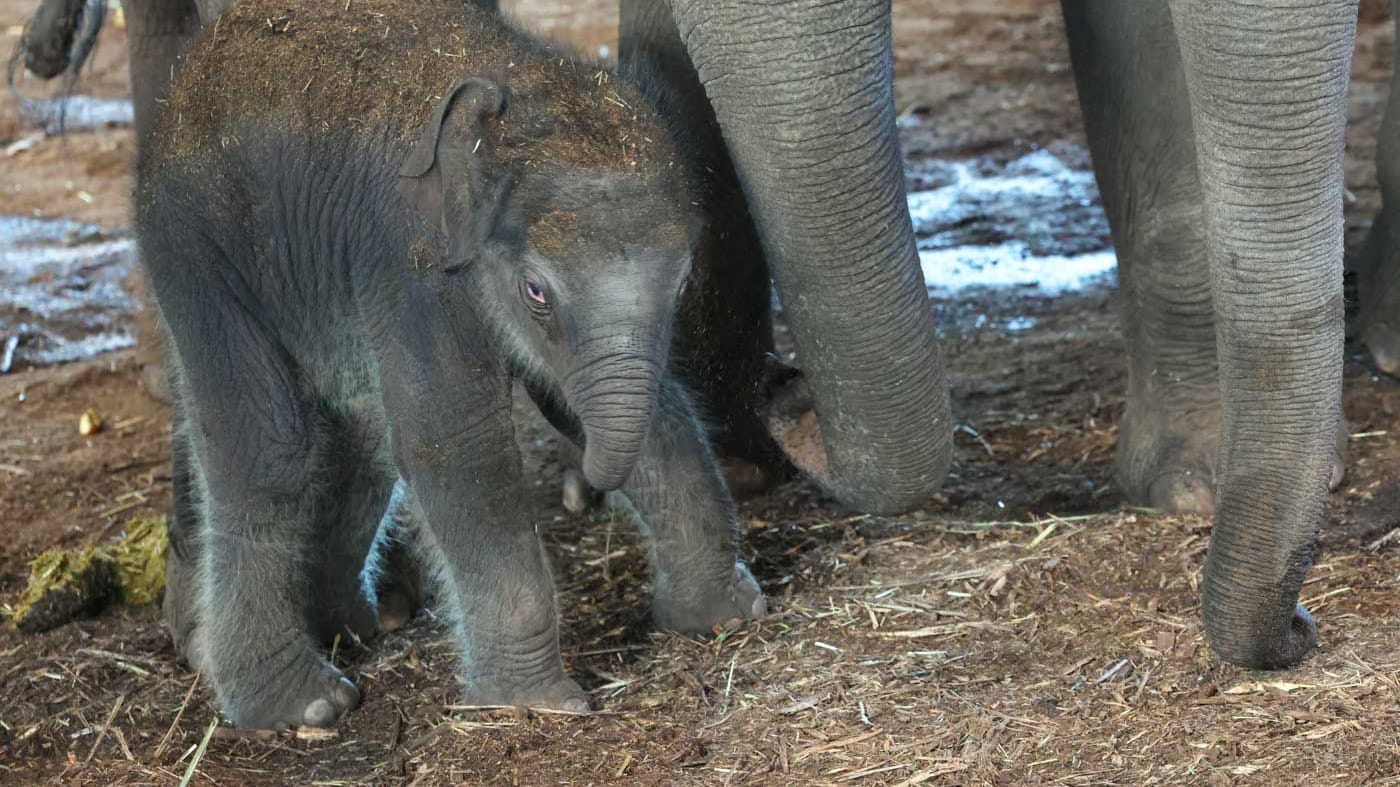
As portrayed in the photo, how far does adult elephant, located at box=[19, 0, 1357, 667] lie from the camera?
2.99 m

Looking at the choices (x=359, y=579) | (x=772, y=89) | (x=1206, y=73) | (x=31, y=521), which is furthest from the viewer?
(x=31, y=521)

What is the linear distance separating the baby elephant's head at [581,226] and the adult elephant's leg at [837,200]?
18 centimetres

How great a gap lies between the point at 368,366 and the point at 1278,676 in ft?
6.13

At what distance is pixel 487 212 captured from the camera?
3465 millimetres

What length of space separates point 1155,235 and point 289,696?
7.20 ft

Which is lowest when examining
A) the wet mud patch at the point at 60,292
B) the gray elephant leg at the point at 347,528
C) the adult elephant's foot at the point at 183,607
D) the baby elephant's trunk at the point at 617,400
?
the wet mud patch at the point at 60,292

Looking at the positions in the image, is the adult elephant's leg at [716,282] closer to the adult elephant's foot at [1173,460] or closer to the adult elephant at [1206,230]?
the adult elephant at [1206,230]

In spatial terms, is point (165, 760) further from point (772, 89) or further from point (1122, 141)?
point (1122, 141)

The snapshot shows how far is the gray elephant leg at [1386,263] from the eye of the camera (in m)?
5.24

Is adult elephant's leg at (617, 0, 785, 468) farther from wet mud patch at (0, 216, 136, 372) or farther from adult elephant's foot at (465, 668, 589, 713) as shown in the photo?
wet mud patch at (0, 216, 136, 372)

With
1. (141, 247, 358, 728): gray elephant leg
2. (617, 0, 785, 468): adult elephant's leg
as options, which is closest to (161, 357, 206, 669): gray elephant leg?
(141, 247, 358, 728): gray elephant leg

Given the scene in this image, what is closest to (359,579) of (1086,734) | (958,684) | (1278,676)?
(958,684)

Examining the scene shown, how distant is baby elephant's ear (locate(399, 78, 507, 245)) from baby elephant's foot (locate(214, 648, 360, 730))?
1.13 m

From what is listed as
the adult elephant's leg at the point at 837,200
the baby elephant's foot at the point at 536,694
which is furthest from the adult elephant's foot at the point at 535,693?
the adult elephant's leg at the point at 837,200
